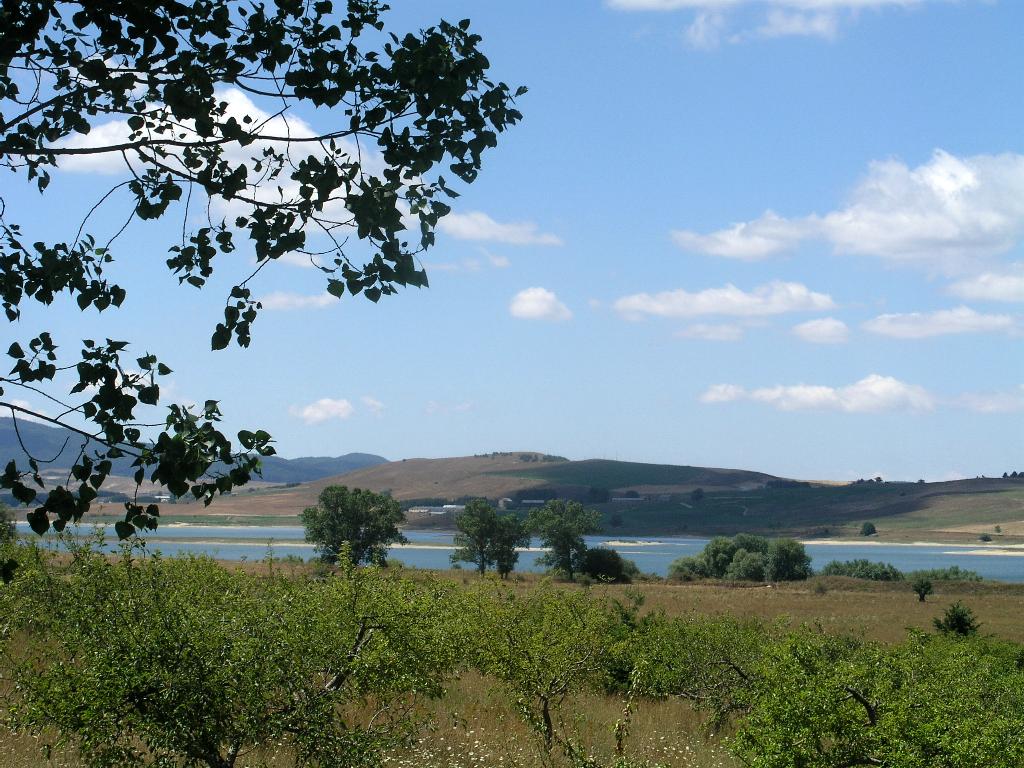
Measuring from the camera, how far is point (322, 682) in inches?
467

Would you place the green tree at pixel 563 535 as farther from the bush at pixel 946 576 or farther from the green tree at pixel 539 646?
the green tree at pixel 539 646

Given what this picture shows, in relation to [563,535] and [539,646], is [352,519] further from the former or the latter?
[539,646]

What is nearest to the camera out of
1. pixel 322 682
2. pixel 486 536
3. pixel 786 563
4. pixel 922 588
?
pixel 322 682

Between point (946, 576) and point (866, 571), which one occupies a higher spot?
point (946, 576)

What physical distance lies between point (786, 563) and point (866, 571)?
27.0 ft

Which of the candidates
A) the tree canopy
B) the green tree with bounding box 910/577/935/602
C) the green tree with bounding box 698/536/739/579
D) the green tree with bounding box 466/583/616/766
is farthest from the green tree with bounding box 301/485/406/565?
the green tree with bounding box 466/583/616/766

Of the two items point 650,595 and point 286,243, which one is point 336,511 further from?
point 286,243

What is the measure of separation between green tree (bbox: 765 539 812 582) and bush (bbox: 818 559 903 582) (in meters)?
4.08

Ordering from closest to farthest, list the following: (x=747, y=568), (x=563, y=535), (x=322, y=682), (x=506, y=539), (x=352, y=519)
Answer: (x=322, y=682), (x=563, y=535), (x=352, y=519), (x=506, y=539), (x=747, y=568)

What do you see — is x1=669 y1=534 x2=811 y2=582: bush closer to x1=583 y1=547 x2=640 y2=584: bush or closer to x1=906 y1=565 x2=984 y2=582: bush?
x1=583 y1=547 x2=640 y2=584: bush

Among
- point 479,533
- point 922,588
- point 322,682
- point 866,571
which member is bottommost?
point 866,571

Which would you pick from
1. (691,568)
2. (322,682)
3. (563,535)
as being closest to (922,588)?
(691,568)

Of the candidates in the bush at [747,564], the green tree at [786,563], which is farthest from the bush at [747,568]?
the green tree at [786,563]

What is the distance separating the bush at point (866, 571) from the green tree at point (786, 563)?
4.08 metres
